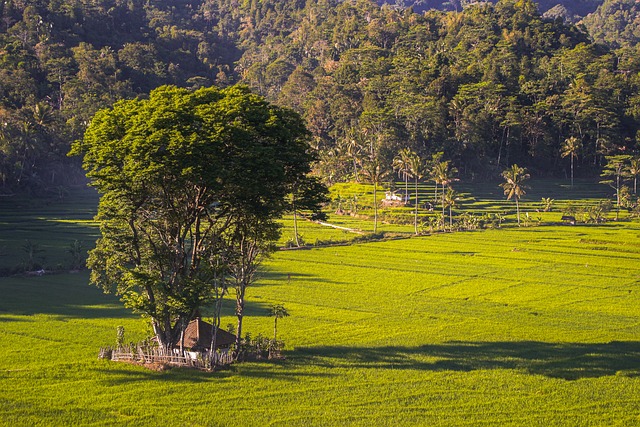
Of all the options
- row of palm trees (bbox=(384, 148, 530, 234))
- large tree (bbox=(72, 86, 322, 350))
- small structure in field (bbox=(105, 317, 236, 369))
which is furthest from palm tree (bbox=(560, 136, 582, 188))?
small structure in field (bbox=(105, 317, 236, 369))

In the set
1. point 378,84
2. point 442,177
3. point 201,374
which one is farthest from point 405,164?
point 201,374

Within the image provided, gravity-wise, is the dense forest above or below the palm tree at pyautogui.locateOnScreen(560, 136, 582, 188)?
above

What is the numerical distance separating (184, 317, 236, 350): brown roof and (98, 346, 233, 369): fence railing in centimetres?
99

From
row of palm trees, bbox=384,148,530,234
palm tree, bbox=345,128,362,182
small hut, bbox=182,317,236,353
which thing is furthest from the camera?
palm tree, bbox=345,128,362,182

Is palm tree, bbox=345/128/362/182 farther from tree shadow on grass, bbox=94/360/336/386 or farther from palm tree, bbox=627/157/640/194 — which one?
tree shadow on grass, bbox=94/360/336/386

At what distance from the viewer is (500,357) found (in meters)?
27.9

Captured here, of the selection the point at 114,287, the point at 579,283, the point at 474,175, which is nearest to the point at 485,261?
the point at 579,283

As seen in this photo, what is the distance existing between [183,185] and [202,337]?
5909 mm

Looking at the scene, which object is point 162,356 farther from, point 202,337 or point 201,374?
point 201,374

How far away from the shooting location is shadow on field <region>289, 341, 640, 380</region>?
26.5 meters

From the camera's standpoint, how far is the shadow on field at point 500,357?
26453 millimetres

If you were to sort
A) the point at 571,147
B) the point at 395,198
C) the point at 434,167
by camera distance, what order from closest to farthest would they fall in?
the point at 434,167, the point at 395,198, the point at 571,147

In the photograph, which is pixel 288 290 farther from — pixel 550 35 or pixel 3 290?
pixel 550 35

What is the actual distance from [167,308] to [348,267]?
21.5 metres
